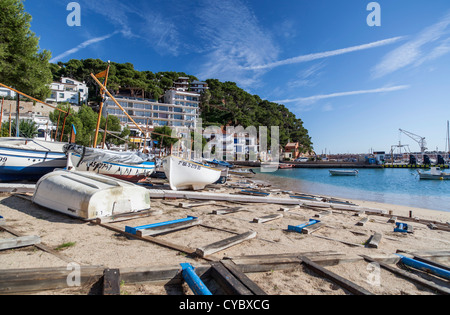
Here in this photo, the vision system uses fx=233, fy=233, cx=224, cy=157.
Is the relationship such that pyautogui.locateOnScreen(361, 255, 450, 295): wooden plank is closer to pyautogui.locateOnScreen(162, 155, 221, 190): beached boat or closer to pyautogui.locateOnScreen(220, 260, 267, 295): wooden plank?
pyautogui.locateOnScreen(220, 260, 267, 295): wooden plank

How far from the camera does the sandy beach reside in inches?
143

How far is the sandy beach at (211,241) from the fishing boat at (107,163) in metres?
6.04

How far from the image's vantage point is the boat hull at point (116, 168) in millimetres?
14922

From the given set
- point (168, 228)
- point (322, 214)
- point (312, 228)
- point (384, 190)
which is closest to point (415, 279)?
point (312, 228)

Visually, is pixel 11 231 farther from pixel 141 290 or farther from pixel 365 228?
pixel 365 228

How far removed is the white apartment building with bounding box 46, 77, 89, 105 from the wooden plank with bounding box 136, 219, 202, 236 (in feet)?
294

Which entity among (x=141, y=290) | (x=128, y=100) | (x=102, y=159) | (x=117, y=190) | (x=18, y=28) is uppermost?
(x=128, y=100)

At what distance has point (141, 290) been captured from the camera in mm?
3150
